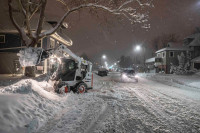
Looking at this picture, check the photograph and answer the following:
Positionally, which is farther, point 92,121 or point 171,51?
point 171,51

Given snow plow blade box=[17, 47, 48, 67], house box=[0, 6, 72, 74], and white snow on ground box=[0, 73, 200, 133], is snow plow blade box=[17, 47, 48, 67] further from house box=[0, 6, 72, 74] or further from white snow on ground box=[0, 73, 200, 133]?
house box=[0, 6, 72, 74]

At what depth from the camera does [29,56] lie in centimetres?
748

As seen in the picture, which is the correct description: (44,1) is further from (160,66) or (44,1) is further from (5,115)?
(160,66)

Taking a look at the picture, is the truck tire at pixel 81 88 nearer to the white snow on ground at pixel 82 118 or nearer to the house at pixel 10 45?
the white snow on ground at pixel 82 118

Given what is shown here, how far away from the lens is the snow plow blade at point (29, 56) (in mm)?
7391

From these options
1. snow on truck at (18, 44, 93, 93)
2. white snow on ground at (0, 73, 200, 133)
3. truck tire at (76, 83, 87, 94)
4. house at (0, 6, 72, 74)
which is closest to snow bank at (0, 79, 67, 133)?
white snow on ground at (0, 73, 200, 133)

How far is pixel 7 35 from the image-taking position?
78.5ft

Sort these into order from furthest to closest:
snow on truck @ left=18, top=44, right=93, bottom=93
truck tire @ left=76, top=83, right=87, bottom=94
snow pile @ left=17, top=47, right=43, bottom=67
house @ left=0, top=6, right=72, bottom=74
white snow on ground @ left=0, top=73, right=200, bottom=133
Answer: house @ left=0, top=6, right=72, bottom=74 < truck tire @ left=76, top=83, right=87, bottom=94 < snow on truck @ left=18, top=44, right=93, bottom=93 < snow pile @ left=17, top=47, right=43, bottom=67 < white snow on ground @ left=0, top=73, right=200, bottom=133

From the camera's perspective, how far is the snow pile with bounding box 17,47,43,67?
7387 millimetres

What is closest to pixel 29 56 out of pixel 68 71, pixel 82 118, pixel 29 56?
pixel 29 56

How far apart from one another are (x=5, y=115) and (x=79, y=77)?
5792mm

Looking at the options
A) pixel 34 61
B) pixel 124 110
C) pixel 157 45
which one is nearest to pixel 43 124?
pixel 124 110

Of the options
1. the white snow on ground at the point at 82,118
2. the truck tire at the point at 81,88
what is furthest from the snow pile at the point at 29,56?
the truck tire at the point at 81,88

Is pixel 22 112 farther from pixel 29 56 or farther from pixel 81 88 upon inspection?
pixel 81 88
